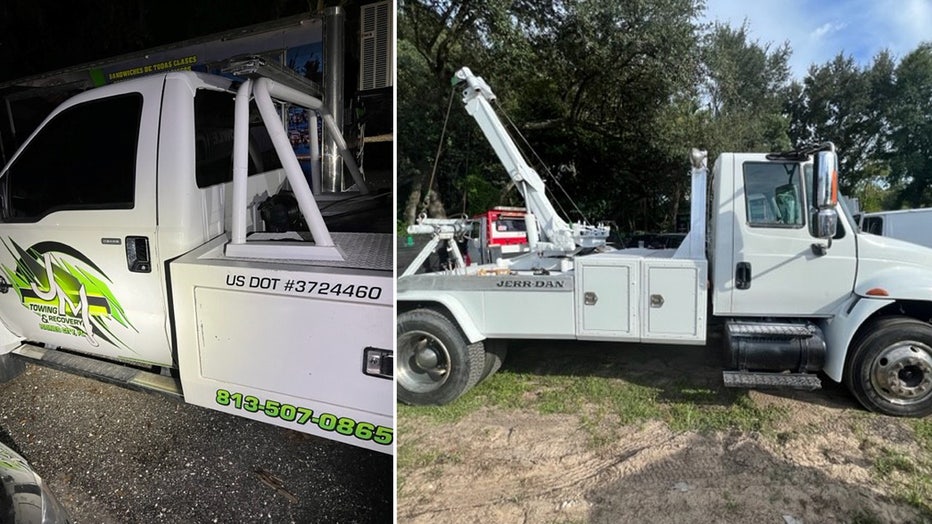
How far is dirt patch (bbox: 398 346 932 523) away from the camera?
4.59 feet

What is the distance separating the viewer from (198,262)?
5.70 feet

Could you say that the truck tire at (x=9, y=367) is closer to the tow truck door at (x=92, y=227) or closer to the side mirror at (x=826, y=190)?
the tow truck door at (x=92, y=227)

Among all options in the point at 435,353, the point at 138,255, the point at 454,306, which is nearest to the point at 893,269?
the point at 454,306

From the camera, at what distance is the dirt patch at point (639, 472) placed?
1400 mm

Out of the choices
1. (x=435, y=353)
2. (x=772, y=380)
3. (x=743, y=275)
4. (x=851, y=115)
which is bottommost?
(x=772, y=380)

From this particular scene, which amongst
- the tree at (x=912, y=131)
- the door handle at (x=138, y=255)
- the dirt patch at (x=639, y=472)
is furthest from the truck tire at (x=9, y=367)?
the tree at (x=912, y=131)

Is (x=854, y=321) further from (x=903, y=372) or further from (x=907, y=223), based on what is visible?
(x=907, y=223)

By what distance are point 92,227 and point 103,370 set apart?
24.5 inches

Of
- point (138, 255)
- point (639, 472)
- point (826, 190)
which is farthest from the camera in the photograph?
point (826, 190)

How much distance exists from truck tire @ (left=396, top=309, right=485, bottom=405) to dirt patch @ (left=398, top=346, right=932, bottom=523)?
34 centimetres

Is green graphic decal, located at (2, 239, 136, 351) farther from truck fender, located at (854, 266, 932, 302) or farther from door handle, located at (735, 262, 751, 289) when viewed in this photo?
truck fender, located at (854, 266, 932, 302)

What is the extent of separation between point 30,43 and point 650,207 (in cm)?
445

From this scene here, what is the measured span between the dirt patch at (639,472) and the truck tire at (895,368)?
19 cm

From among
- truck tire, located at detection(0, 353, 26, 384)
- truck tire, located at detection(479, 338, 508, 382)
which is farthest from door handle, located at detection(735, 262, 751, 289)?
truck tire, located at detection(0, 353, 26, 384)
